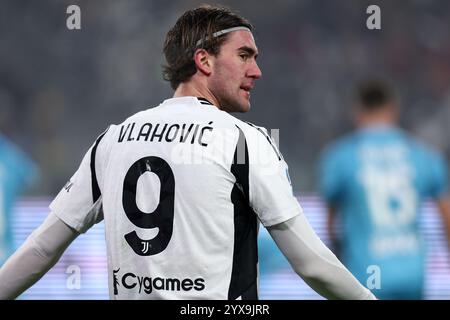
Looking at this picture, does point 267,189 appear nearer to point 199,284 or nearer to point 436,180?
point 199,284

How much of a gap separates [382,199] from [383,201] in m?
0.02

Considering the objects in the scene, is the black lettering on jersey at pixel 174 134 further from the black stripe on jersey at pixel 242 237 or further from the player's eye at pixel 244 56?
the player's eye at pixel 244 56

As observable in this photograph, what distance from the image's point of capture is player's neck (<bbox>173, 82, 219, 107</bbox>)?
3070 millimetres

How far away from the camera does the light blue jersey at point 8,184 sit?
6.70 m

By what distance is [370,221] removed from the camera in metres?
6.25

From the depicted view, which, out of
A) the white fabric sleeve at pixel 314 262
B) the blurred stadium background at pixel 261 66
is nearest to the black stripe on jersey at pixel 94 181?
the white fabric sleeve at pixel 314 262

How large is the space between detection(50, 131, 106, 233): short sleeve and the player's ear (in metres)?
0.40

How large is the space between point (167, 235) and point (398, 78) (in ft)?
22.0

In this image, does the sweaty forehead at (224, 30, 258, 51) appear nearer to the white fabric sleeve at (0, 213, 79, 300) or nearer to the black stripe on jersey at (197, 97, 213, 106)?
the black stripe on jersey at (197, 97, 213, 106)

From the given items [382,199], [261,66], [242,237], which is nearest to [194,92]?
[242,237]

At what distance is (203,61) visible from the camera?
121 inches

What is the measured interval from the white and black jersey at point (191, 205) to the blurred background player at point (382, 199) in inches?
135

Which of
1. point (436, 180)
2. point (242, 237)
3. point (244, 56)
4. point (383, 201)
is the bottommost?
point (383, 201)
